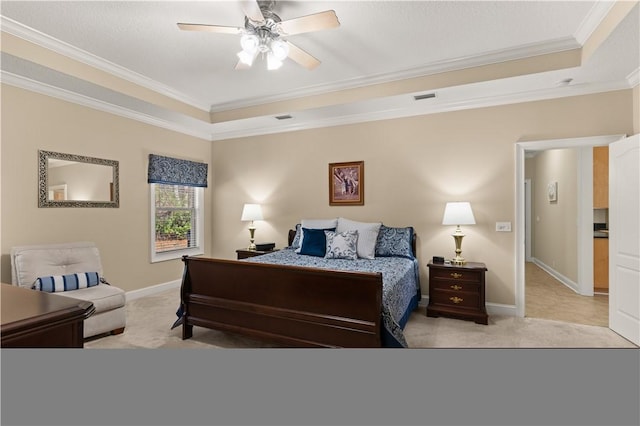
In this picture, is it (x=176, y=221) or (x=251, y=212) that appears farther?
(x=176, y=221)

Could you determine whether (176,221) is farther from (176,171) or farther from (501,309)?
(501,309)

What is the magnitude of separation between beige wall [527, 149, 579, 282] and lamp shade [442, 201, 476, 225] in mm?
2462

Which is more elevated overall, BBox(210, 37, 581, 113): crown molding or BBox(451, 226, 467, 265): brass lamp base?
BBox(210, 37, 581, 113): crown molding

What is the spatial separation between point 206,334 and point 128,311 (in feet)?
4.34

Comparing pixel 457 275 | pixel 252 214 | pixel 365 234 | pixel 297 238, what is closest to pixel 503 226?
pixel 457 275

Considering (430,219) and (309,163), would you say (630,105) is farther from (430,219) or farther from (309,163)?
(309,163)

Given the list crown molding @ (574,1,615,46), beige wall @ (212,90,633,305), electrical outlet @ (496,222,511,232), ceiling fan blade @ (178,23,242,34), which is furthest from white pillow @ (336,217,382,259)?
crown molding @ (574,1,615,46)

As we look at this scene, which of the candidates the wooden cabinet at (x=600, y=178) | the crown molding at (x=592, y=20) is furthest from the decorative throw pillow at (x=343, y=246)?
the wooden cabinet at (x=600, y=178)

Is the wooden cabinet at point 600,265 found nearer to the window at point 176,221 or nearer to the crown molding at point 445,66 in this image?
the crown molding at point 445,66

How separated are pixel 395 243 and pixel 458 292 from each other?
854 millimetres

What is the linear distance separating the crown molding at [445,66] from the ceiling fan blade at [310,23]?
61.4 inches

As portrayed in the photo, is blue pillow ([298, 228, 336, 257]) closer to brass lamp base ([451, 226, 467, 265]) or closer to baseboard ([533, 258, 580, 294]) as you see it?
brass lamp base ([451, 226, 467, 265])

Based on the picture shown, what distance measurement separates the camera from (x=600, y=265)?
4.52m

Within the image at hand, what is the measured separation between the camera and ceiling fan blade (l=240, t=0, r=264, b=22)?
210 cm
